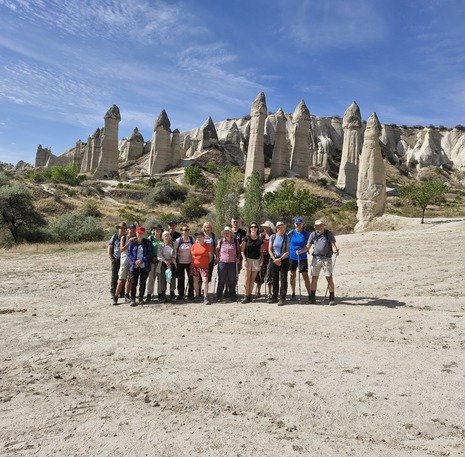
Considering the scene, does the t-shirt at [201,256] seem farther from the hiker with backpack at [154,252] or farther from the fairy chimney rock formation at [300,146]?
the fairy chimney rock formation at [300,146]

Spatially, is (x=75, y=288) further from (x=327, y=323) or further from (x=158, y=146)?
(x=158, y=146)

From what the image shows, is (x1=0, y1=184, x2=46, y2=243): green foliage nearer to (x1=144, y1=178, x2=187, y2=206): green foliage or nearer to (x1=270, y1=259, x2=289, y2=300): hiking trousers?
(x1=144, y1=178, x2=187, y2=206): green foliage

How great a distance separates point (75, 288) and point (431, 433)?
9.20 metres

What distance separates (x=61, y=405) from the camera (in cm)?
393

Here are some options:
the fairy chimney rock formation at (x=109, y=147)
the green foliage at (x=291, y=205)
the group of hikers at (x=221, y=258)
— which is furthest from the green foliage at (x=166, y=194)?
the group of hikers at (x=221, y=258)

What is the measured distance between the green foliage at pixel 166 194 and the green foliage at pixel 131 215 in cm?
340

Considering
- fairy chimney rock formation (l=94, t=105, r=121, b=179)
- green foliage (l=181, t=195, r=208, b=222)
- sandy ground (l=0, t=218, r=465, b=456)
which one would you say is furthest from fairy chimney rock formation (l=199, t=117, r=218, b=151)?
sandy ground (l=0, t=218, r=465, b=456)

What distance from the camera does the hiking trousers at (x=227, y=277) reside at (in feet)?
27.7

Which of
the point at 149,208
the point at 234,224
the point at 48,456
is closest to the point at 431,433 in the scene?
the point at 48,456

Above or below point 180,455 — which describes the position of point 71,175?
above

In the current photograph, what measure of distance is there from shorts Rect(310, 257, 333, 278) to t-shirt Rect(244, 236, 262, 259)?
43.4 inches

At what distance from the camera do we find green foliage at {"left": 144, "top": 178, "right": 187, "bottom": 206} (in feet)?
135

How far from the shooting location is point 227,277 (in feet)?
28.0

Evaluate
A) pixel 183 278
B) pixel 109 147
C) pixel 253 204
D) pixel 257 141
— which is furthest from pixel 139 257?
pixel 109 147
